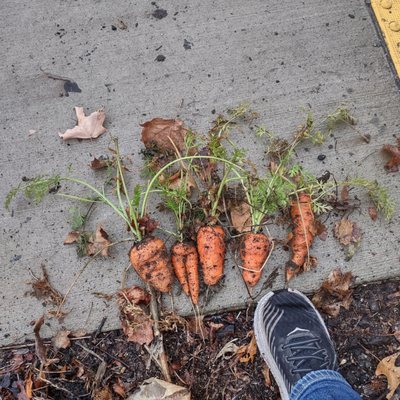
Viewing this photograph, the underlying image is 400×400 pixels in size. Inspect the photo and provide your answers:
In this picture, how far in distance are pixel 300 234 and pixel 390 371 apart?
0.79 metres

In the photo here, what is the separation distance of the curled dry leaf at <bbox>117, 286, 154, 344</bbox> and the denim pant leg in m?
0.75

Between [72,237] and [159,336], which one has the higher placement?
[72,237]

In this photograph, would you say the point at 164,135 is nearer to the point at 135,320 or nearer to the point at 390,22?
the point at 135,320

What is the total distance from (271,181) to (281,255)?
1.34 feet

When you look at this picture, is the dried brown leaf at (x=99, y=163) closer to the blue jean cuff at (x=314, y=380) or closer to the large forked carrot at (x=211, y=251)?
the large forked carrot at (x=211, y=251)

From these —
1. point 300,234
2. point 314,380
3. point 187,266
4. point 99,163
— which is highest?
point 99,163

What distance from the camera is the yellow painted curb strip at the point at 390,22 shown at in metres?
3.12

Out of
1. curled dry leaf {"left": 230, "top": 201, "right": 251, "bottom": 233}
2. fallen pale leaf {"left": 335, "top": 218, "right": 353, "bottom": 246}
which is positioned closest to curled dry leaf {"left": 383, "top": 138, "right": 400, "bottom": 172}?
fallen pale leaf {"left": 335, "top": 218, "right": 353, "bottom": 246}

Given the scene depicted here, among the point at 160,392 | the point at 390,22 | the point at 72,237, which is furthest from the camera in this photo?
the point at 390,22

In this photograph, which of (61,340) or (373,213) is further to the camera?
(373,213)

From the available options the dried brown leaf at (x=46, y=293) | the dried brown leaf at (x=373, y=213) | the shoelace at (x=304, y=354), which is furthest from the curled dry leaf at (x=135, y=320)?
the dried brown leaf at (x=373, y=213)

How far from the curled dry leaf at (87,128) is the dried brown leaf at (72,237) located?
1.85ft

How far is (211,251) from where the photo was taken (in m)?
2.57

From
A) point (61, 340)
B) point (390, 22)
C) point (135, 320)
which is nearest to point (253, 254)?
point (135, 320)
